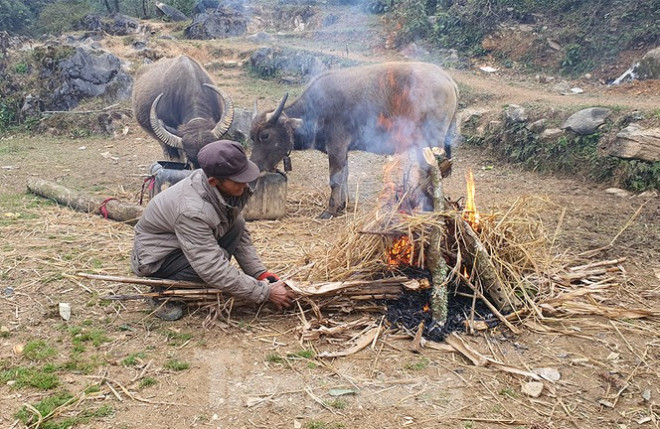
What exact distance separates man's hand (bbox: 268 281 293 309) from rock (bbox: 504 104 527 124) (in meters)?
6.89

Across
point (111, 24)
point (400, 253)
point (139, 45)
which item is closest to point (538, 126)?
point (400, 253)

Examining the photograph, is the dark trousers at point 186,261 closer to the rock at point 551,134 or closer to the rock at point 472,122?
the rock at point 551,134

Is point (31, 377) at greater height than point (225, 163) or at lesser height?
lesser

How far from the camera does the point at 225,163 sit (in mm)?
3619

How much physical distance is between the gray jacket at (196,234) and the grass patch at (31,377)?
37.3 inches

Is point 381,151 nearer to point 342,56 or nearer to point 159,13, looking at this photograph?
point 342,56

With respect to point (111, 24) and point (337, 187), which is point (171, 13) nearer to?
point (111, 24)

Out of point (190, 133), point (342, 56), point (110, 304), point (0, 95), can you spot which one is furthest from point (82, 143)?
point (110, 304)

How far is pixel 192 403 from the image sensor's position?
3.26 m

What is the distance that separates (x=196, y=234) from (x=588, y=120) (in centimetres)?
696

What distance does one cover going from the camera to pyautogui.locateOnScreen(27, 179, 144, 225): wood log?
6562mm

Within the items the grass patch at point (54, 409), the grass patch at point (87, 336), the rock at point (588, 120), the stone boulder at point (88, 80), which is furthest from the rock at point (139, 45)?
the grass patch at point (54, 409)

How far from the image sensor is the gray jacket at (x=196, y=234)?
12.3 ft

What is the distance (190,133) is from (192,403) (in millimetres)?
5052
